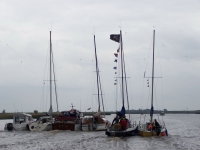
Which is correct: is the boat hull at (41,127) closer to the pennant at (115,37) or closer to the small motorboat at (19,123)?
the small motorboat at (19,123)

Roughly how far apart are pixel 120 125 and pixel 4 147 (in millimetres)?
13027

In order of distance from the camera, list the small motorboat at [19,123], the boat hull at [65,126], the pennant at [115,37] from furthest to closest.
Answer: the small motorboat at [19,123] < the pennant at [115,37] < the boat hull at [65,126]

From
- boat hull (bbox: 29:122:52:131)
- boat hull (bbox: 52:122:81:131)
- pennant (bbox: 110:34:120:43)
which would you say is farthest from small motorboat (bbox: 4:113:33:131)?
pennant (bbox: 110:34:120:43)

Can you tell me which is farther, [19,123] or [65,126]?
[19,123]

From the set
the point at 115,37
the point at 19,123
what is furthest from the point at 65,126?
the point at 115,37

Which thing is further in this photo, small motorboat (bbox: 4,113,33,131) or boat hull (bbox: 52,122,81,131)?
small motorboat (bbox: 4,113,33,131)

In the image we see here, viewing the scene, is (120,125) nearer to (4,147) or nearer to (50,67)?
(4,147)

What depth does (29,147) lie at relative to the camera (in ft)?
116

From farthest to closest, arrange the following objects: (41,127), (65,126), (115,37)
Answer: (115,37) < (41,127) < (65,126)

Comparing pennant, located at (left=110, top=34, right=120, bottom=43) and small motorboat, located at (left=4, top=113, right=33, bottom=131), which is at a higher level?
pennant, located at (left=110, top=34, right=120, bottom=43)

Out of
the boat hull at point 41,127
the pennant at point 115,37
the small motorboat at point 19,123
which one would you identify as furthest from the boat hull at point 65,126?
the pennant at point 115,37

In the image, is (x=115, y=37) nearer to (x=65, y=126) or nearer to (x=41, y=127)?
(x=65, y=126)

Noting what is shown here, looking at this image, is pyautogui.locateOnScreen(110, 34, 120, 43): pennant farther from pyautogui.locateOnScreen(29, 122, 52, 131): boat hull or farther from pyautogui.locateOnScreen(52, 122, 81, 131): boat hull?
pyautogui.locateOnScreen(29, 122, 52, 131): boat hull

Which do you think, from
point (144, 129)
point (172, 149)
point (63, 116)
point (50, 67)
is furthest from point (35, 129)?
point (172, 149)
